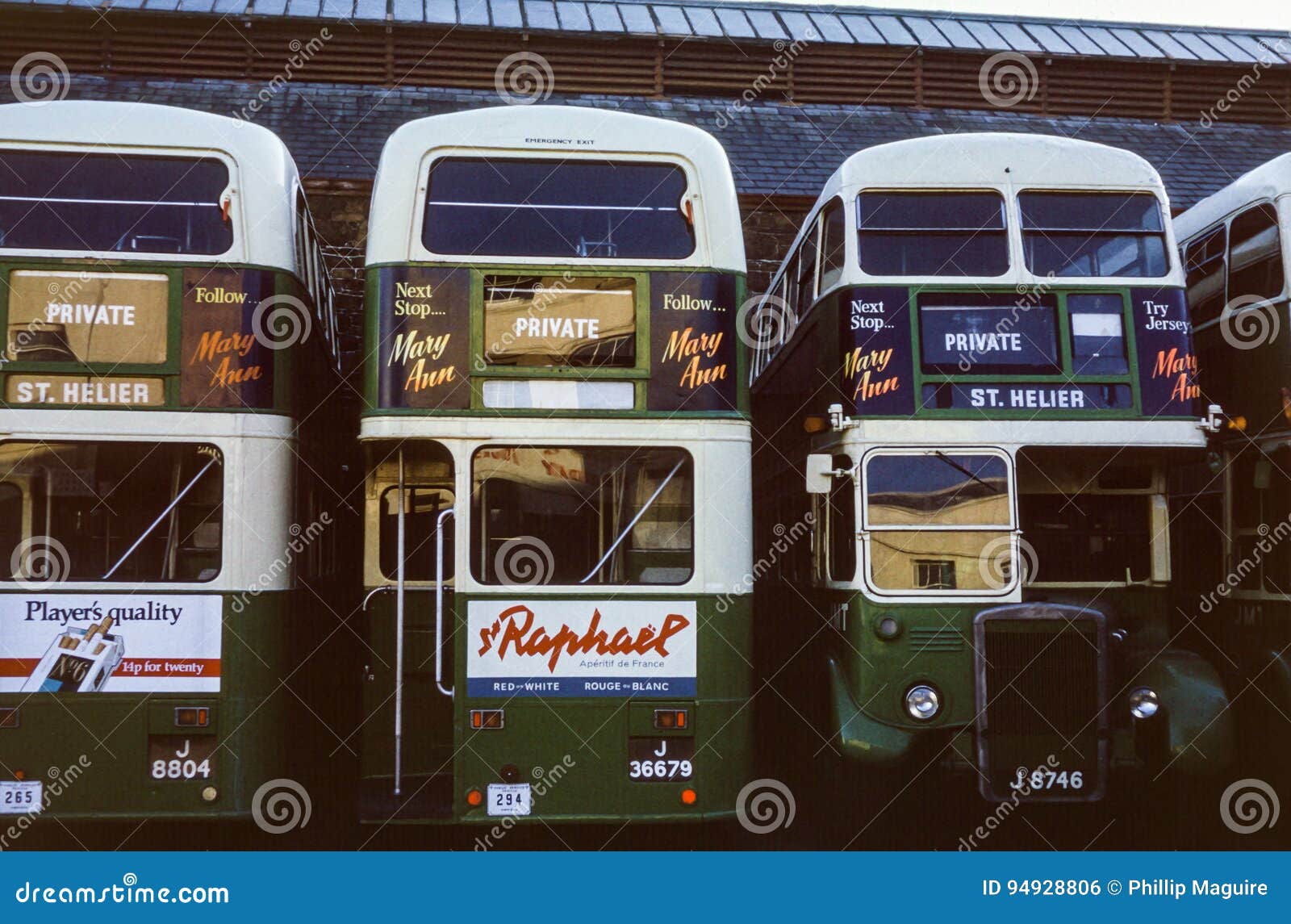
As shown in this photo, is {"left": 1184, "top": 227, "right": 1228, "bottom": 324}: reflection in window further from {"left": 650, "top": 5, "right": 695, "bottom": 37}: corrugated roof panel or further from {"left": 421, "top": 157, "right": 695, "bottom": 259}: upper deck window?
{"left": 650, "top": 5, "right": 695, "bottom": 37}: corrugated roof panel

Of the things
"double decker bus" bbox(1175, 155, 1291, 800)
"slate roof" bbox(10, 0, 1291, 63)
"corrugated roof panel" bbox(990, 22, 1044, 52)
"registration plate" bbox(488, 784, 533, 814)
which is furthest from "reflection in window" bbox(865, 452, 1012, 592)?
"corrugated roof panel" bbox(990, 22, 1044, 52)

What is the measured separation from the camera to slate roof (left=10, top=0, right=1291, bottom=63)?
15.9 m

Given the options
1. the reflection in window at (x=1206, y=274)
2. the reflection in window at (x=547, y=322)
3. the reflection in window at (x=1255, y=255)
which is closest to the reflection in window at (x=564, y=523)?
the reflection in window at (x=547, y=322)

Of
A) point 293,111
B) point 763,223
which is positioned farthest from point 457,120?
point 293,111

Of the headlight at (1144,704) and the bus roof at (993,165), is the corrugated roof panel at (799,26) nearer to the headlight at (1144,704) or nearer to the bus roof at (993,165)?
the bus roof at (993,165)

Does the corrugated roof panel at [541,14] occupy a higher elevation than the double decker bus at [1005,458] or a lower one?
higher

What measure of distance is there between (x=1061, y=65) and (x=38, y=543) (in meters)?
15.1

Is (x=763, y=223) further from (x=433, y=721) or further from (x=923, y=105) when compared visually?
(x=433, y=721)

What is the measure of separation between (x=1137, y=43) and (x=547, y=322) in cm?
1433

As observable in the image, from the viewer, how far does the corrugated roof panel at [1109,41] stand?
56.0 feet

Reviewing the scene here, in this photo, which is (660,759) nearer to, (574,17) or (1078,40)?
(574,17)

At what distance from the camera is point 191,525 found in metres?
6.78

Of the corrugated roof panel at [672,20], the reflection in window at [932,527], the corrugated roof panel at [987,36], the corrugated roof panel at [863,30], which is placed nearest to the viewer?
the reflection in window at [932,527]

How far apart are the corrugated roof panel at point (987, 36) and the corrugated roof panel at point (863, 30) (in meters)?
1.48
